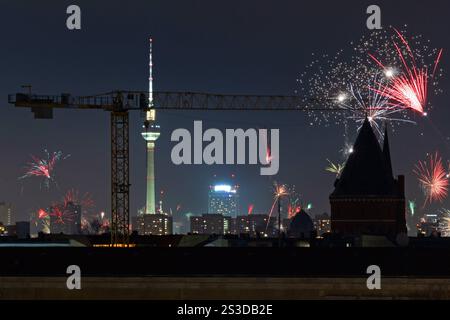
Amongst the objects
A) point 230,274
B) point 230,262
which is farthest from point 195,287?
point 230,262

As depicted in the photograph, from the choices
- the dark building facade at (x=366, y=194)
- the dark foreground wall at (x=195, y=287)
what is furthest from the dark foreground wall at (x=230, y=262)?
the dark building facade at (x=366, y=194)

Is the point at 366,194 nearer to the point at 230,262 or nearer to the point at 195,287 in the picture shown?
the point at 230,262

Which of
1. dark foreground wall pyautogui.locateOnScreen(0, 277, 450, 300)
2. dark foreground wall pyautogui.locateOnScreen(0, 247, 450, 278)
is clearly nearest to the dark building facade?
dark foreground wall pyautogui.locateOnScreen(0, 247, 450, 278)

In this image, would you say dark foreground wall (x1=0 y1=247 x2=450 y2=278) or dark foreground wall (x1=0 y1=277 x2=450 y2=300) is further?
dark foreground wall (x1=0 y1=247 x2=450 y2=278)

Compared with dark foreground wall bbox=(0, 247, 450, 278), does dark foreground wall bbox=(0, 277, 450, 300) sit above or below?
below

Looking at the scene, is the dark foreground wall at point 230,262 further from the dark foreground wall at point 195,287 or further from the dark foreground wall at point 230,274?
the dark foreground wall at point 195,287

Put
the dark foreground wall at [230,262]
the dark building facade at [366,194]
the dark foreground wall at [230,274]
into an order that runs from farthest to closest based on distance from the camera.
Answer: the dark building facade at [366,194]
the dark foreground wall at [230,262]
the dark foreground wall at [230,274]

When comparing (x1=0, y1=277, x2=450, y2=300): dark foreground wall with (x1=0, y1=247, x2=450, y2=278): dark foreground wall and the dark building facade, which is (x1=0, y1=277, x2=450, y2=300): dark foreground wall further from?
the dark building facade

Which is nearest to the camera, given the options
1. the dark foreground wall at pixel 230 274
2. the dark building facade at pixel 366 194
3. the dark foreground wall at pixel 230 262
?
the dark foreground wall at pixel 230 274
